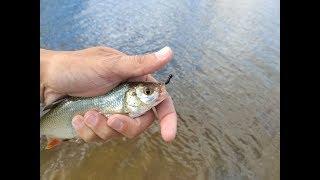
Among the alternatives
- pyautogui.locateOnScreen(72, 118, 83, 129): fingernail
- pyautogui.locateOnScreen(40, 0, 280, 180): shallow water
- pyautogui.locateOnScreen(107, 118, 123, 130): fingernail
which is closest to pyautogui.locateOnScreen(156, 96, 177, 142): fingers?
pyautogui.locateOnScreen(107, 118, 123, 130): fingernail

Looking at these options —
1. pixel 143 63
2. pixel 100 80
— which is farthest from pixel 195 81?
pixel 143 63

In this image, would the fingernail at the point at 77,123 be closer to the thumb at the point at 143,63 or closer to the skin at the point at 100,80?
the skin at the point at 100,80

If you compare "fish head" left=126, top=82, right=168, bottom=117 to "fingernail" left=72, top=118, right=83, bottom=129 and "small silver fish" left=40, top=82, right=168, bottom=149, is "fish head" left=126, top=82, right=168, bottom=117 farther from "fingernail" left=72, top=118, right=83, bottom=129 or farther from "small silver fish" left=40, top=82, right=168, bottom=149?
"fingernail" left=72, top=118, right=83, bottom=129

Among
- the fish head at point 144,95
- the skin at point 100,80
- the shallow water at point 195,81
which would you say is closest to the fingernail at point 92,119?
the skin at point 100,80

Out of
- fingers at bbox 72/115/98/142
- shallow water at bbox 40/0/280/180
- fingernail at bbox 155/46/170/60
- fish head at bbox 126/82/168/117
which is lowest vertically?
shallow water at bbox 40/0/280/180

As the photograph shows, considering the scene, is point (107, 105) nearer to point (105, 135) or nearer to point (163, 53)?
point (105, 135)
